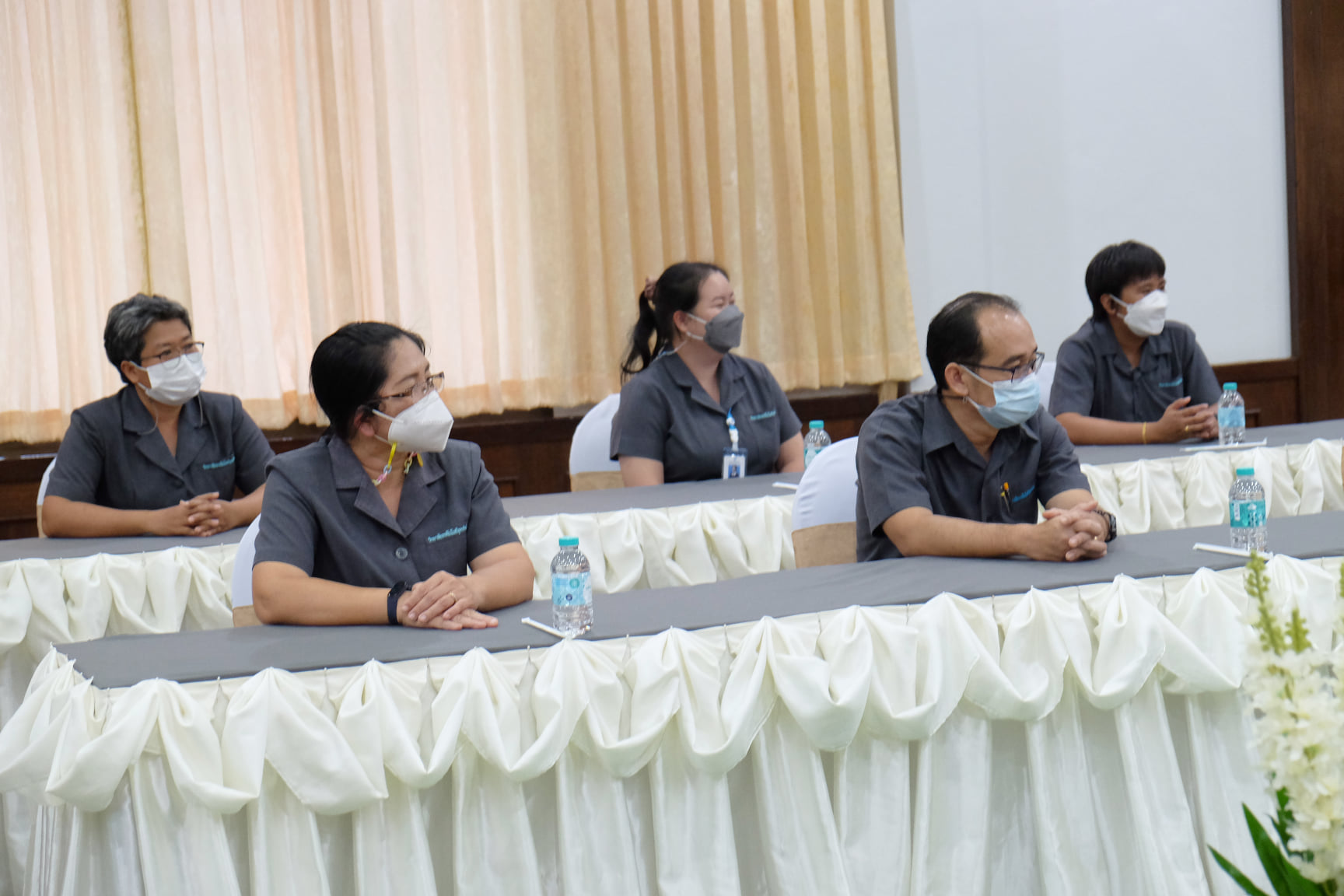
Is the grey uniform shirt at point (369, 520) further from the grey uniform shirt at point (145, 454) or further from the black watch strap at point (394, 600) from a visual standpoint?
the grey uniform shirt at point (145, 454)

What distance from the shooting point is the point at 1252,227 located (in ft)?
19.0

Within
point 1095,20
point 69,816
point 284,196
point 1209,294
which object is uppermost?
point 1095,20

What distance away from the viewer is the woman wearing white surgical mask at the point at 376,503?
2.01 meters

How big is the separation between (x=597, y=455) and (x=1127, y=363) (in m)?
1.71

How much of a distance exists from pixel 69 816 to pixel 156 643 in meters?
0.34

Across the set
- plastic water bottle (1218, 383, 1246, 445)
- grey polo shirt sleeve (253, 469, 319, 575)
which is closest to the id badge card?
plastic water bottle (1218, 383, 1246, 445)

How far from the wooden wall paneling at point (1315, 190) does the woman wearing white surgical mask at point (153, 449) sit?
484cm

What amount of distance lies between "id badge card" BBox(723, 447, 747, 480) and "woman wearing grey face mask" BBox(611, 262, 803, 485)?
0.02 m

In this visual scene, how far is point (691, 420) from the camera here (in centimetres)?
364

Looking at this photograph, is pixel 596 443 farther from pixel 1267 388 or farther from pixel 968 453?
pixel 1267 388

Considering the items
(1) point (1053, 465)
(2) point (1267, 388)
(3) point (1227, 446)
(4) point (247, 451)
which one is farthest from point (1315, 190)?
(4) point (247, 451)

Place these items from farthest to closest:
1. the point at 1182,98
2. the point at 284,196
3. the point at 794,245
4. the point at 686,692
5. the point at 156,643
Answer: the point at 1182,98 < the point at 794,245 < the point at 284,196 < the point at 156,643 < the point at 686,692

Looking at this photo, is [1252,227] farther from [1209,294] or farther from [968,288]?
[968,288]

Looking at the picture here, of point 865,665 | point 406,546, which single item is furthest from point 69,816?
point 865,665
